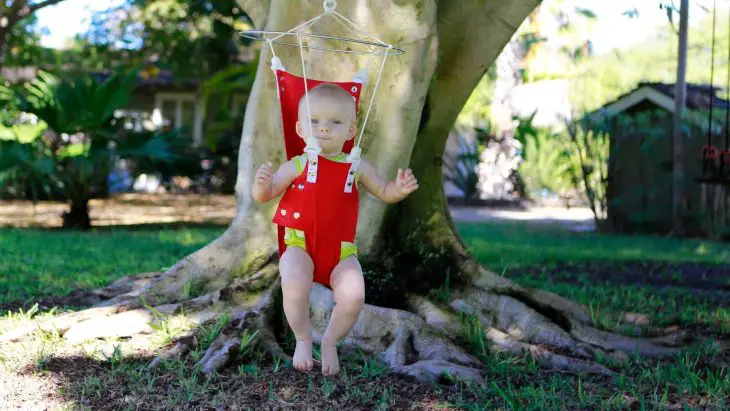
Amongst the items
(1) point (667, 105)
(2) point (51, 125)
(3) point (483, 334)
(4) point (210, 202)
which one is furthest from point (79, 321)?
(4) point (210, 202)

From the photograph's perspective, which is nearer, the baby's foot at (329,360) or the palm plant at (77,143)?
the baby's foot at (329,360)

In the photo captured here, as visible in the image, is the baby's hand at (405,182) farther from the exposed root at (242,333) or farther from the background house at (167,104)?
the background house at (167,104)

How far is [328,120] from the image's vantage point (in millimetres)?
3639

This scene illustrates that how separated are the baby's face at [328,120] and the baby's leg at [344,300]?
1.74ft

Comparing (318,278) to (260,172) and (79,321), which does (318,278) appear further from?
(79,321)

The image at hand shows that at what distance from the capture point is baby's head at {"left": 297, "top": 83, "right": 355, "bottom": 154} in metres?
3.61

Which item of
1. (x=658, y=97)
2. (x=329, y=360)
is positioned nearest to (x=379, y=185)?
(x=329, y=360)

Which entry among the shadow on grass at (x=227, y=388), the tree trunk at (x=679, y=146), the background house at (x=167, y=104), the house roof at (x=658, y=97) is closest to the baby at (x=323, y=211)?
the shadow on grass at (x=227, y=388)

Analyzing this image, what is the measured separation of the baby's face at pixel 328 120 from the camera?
3.61 metres

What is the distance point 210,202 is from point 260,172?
16.9 metres

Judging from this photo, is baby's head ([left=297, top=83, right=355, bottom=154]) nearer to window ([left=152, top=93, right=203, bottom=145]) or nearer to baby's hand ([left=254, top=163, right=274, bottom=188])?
baby's hand ([left=254, top=163, right=274, bottom=188])

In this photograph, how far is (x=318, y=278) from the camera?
12.4ft

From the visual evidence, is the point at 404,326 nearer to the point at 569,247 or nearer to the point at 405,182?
the point at 405,182

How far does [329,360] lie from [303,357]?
0.12m
